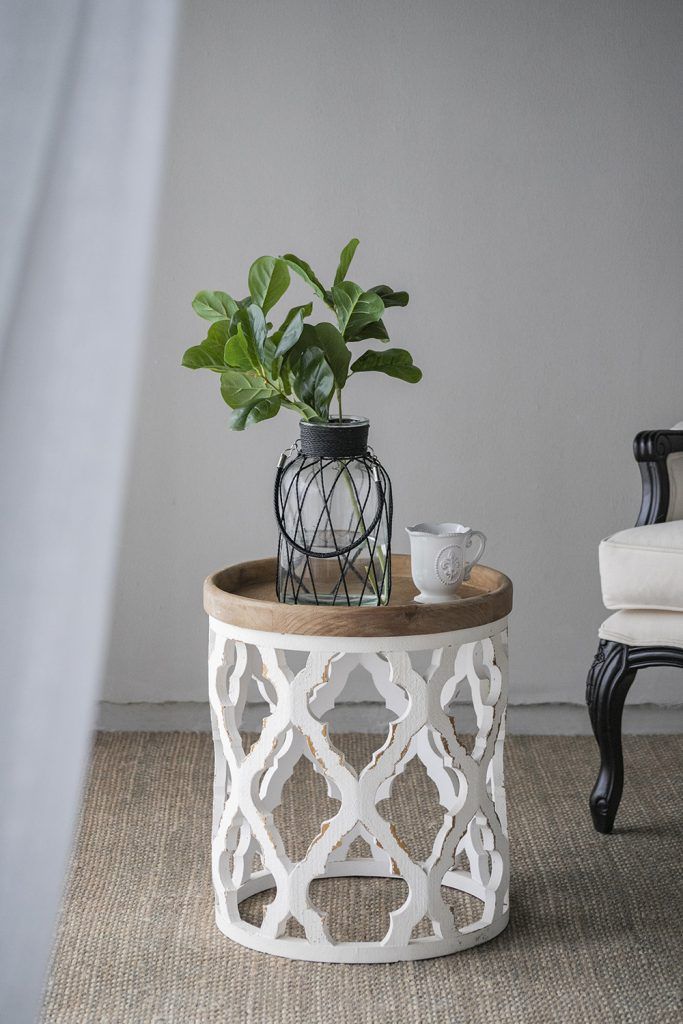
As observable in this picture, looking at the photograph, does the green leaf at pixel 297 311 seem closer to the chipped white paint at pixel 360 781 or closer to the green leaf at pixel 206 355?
the green leaf at pixel 206 355

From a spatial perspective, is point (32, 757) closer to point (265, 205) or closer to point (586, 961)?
point (586, 961)

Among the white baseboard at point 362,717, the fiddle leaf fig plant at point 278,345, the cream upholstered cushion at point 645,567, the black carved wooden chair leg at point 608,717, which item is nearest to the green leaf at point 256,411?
the fiddle leaf fig plant at point 278,345

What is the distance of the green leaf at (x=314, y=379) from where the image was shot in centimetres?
127

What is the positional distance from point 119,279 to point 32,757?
0.13 metres

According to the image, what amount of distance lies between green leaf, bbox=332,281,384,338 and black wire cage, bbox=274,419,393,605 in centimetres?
13

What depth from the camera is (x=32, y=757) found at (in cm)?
26

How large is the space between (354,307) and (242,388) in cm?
18

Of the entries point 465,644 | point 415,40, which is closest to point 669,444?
Answer: point 465,644

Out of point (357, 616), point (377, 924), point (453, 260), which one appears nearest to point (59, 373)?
point (357, 616)

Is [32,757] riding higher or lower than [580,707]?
higher

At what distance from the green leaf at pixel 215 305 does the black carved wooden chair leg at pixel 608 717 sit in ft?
2.75

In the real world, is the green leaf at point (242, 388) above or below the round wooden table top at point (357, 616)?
above

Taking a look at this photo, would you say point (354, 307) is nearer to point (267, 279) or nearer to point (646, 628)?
point (267, 279)

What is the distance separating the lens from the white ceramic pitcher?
135 cm
